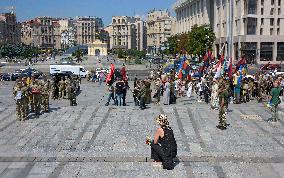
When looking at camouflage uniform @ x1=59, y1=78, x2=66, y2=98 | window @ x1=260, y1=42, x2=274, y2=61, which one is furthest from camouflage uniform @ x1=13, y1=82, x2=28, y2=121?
window @ x1=260, y1=42, x2=274, y2=61

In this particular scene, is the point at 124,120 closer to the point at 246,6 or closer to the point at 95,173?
the point at 95,173

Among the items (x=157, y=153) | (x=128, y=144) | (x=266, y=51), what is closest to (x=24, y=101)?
(x=128, y=144)

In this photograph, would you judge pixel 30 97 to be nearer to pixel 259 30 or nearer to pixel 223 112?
pixel 223 112

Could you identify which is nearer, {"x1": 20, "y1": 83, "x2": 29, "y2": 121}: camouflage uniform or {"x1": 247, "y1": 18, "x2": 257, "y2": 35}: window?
{"x1": 20, "y1": 83, "x2": 29, "y2": 121}: camouflage uniform

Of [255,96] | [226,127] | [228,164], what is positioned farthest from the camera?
[255,96]

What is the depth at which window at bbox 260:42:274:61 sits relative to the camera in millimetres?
70062

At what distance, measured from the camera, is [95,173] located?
10750 millimetres

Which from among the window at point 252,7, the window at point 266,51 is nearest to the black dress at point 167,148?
the window at point 252,7

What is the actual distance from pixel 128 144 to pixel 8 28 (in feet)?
553

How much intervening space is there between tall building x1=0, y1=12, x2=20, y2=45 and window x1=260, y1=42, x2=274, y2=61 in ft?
377

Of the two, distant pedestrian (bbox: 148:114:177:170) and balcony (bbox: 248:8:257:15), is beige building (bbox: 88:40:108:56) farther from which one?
distant pedestrian (bbox: 148:114:177:170)

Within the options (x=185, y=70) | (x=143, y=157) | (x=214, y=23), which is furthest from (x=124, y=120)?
(x=214, y=23)

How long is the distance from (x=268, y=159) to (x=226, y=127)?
3.99 metres

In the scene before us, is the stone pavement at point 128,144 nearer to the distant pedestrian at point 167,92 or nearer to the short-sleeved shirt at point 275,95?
the short-sleeved shirt at point 275,95
